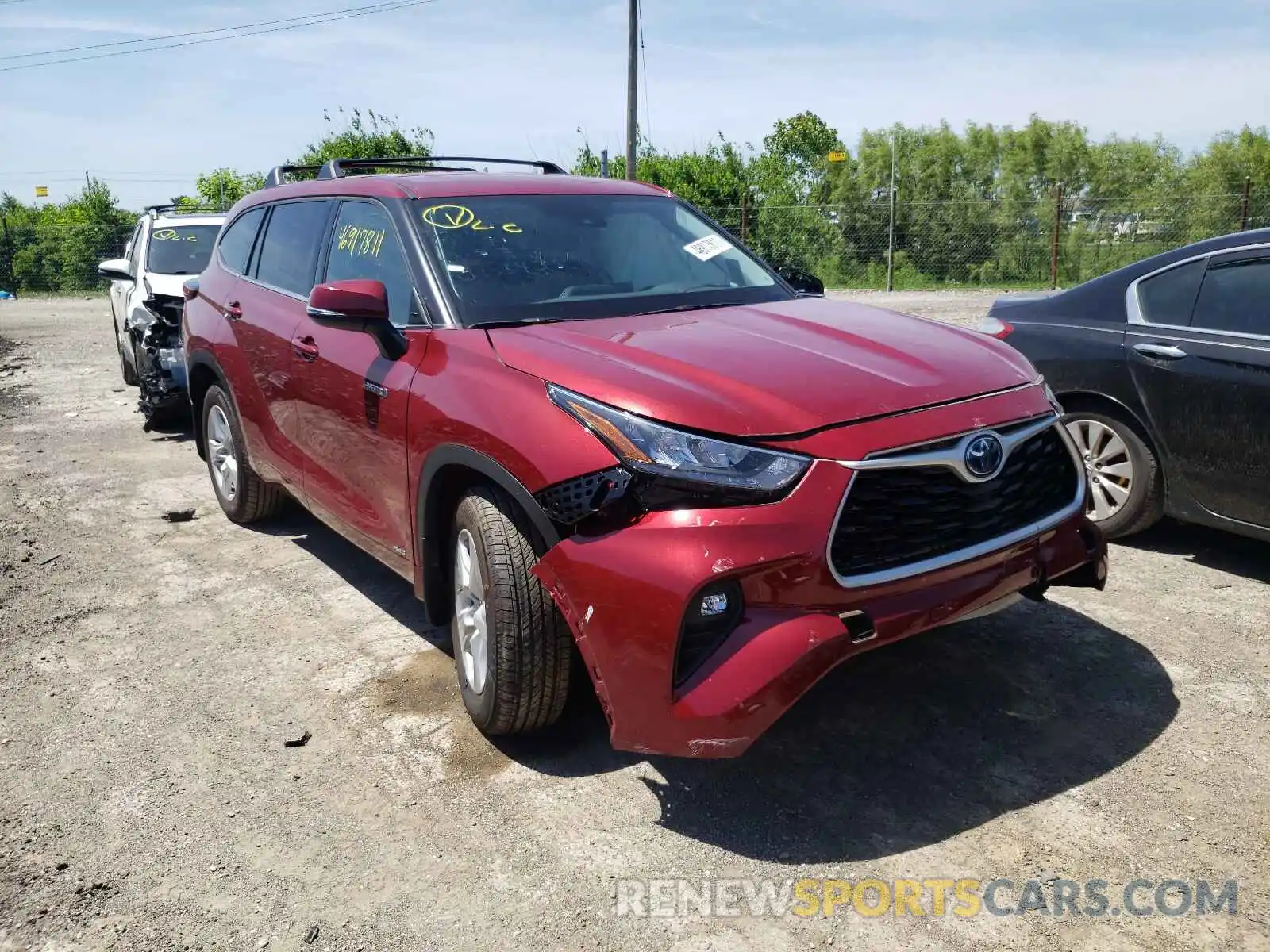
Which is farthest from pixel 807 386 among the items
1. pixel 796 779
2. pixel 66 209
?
pixel 66 209

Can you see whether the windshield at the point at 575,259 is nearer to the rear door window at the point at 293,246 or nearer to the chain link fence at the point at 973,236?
the rear door window at the point at 293,246

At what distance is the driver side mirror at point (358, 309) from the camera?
144 inches

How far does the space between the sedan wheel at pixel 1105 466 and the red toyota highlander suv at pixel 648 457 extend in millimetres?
1775

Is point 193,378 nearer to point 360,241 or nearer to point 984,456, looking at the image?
point 360,241

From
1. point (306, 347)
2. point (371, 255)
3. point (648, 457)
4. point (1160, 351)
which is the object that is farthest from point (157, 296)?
point (1160, 351)

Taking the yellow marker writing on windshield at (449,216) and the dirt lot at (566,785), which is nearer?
the dirt lot at (566,785)

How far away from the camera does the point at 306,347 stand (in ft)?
14.9

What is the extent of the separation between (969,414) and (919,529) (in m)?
0.40

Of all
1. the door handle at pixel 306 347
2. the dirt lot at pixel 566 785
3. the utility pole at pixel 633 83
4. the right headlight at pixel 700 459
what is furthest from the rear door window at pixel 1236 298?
the utility pole at pixel 633 83

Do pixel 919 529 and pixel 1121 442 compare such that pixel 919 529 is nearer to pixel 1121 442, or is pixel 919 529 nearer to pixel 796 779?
pixel 796 779

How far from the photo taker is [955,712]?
3666mm

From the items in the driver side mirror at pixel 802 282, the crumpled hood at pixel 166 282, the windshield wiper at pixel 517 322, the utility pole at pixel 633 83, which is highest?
the utility pole at pixel 633 83

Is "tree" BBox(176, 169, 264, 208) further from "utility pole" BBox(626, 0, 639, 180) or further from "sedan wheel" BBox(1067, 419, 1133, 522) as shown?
"sedan wheel" BBox(1067, 419, 1133, 522)

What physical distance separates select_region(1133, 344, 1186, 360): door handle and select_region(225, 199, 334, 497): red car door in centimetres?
385
